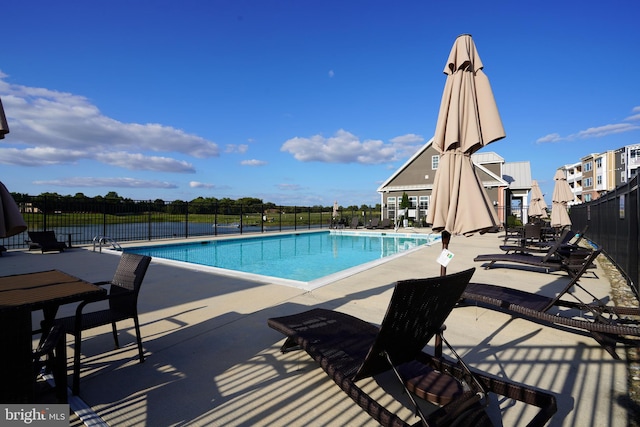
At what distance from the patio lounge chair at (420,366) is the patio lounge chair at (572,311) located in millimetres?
1617

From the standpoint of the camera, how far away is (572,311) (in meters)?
4.16

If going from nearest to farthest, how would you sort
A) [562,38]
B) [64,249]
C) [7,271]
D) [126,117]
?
[7,271]
[64,249]
[562,38]
[126,117]

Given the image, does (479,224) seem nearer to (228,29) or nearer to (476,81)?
(476,81)

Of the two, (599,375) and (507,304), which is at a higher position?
(507,304)

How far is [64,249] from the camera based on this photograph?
33.5ft

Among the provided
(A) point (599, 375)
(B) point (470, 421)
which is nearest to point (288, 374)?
(B) point (470, 421)

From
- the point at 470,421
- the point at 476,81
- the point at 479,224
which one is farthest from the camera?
the point at 476,81

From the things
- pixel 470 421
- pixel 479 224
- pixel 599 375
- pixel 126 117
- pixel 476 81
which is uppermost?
pixel 126 117

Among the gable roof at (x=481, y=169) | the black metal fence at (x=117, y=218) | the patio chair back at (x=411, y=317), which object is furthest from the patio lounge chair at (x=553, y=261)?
the gable roof at (x=481, y=169)

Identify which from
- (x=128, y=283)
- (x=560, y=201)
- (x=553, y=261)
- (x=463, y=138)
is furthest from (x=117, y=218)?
(x=560, y=201)

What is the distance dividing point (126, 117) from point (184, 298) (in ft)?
52.3

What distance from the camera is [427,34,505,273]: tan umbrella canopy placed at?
10.1 ft

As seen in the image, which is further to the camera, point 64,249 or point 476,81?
point 64,249

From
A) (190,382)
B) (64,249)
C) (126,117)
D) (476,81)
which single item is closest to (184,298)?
(190,382)
